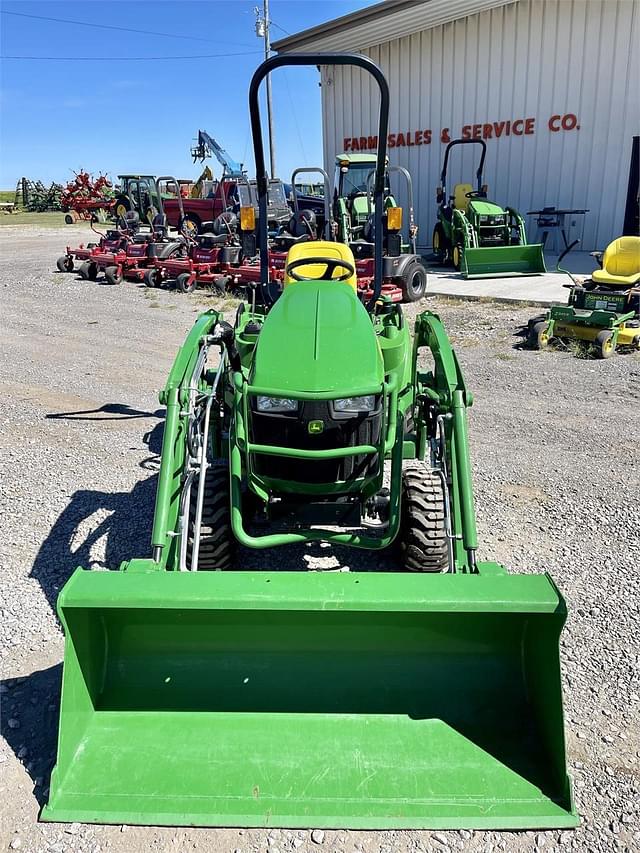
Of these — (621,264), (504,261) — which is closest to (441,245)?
(504,261)

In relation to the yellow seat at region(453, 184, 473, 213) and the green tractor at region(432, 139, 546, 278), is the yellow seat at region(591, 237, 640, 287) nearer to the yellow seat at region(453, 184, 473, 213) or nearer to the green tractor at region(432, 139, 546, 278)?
the green tractor at region(432, 139, 546, 278)

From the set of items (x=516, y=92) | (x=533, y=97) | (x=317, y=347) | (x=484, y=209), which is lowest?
(x=317, y=347)

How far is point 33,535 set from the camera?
3.97m

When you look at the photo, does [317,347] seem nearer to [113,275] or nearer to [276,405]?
[276,405]

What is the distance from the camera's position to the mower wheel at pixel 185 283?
1284cm

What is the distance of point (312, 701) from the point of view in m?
2.45

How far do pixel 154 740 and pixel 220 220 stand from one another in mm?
13338

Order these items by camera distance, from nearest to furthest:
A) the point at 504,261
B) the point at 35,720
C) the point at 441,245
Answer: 1. the point at 35,720
2. the point at 504,261
3. the point at 441,245

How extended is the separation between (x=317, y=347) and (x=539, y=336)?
572 cm

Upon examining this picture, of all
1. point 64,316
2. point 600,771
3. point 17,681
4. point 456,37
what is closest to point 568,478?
point 600,771

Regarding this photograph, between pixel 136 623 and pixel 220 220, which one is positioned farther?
pixel 220 220

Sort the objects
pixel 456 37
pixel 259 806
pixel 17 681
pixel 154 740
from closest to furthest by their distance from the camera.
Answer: pixel 259 806
pixel 154 740
pixel 17 681
pixel 456 37

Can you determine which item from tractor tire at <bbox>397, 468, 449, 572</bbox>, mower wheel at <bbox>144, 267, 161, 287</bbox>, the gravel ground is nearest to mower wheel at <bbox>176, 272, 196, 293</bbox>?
mower wheel at <bbox>144, 267, 161, 287</bbox>

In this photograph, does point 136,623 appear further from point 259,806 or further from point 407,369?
point 407,369
